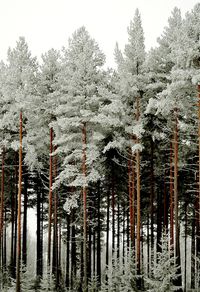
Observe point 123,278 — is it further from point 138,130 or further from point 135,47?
point 135,47

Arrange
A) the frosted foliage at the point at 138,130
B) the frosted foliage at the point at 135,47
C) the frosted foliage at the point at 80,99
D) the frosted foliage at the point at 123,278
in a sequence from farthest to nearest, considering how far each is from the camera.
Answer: the frosted foliage at the point at 80,99 → the frosted foliage at the point at 135,47 → the frosted foliage at the point at 138,130 → the frosted foliage at the point at 123,278

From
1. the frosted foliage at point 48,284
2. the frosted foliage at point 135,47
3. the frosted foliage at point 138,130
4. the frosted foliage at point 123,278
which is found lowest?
the frosted foliage at point 48,284

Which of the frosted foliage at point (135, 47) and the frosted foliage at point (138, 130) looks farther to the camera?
the frosted foliage at point (135, 47)

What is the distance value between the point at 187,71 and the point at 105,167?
42.2 feet

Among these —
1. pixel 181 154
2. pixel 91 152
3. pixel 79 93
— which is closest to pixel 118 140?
pixel 91 152

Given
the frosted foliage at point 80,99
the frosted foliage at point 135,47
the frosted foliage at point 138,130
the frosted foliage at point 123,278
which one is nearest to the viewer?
the frosted foliage at point 123,278

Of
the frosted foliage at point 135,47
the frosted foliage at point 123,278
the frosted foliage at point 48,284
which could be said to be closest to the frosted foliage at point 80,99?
the frosted foliage at point 135,47

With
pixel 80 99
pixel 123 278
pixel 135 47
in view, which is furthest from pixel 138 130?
pixel 123 278

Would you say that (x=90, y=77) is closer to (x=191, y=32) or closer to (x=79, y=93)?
(x=79, y=93)

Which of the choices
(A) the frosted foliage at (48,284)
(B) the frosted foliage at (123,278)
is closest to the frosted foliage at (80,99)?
(B) the frosted foliage at (123,278)

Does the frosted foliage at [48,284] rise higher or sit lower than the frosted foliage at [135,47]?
lower

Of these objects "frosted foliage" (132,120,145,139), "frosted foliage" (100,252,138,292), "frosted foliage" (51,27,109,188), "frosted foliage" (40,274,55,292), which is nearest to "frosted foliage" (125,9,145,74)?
"frosted foliage" (51,27,109,188)

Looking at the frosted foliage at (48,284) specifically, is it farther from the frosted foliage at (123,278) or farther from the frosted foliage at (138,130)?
the frosted foliage at (138,130)

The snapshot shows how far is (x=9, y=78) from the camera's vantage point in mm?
21750
